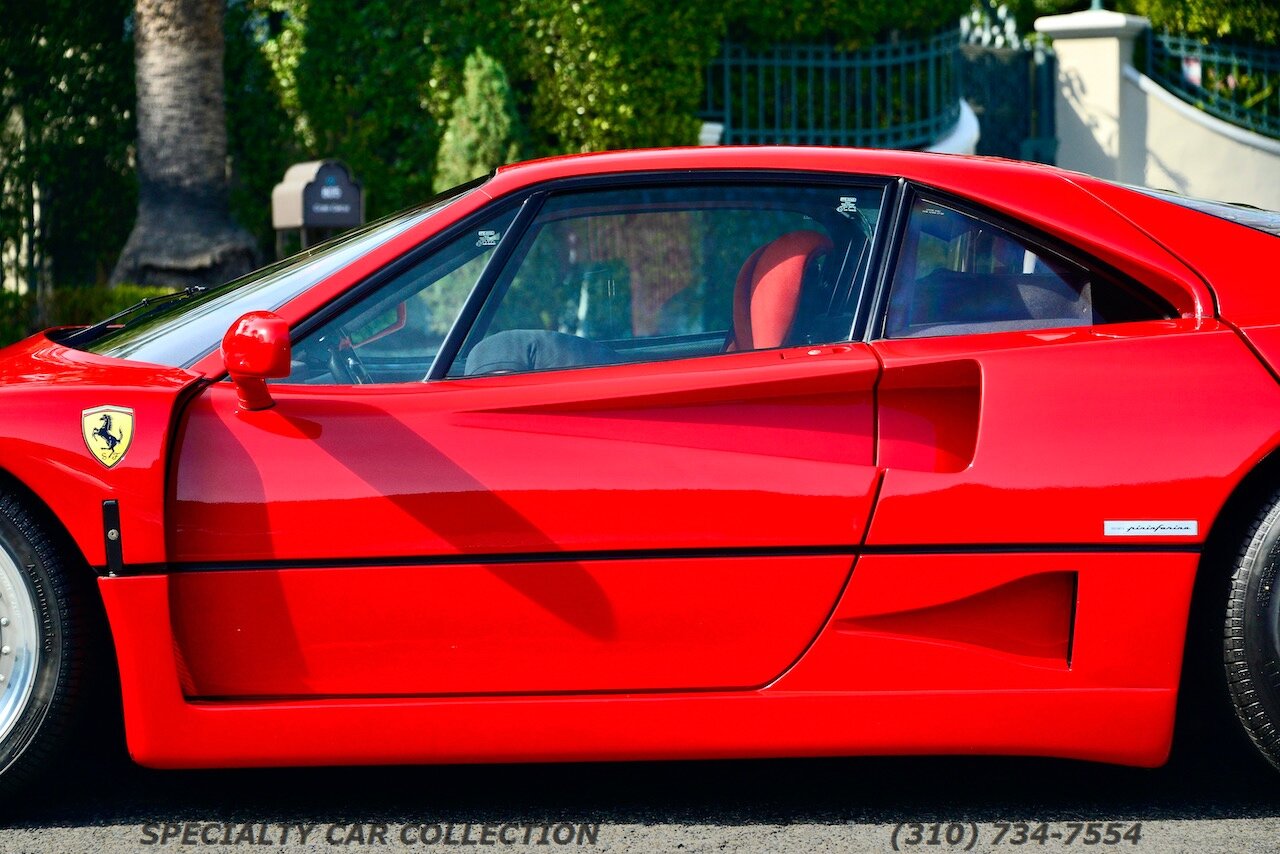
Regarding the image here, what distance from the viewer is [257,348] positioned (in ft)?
9.41

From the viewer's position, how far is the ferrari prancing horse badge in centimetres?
298

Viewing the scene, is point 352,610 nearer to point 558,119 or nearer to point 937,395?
point 937,395

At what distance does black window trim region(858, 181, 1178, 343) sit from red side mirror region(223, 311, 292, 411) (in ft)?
3.68

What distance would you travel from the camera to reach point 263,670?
3.02 m

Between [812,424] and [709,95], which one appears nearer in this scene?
[812,424]

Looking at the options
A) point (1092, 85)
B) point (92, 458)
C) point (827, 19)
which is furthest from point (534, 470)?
point (1092, 85)

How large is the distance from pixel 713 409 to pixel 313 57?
919 cm

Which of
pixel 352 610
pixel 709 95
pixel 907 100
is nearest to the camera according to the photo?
pixel 352 610

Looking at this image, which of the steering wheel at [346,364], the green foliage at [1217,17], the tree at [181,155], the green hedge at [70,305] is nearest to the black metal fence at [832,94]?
the green foliage at [1217,17]

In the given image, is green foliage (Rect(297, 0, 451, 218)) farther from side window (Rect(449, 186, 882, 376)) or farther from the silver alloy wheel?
the silver alloy wheel

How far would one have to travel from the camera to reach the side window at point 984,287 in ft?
10.4

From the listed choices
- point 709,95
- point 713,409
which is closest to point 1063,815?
point 713,409

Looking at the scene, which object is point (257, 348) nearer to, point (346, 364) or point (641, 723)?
point (346, 364)

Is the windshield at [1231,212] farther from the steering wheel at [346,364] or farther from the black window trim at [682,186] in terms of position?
the steering wheel at [346,364]
